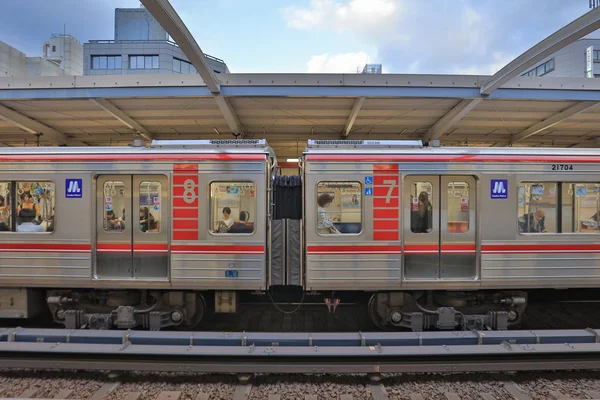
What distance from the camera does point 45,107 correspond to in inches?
424

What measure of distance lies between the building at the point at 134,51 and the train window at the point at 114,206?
46753 millimetres

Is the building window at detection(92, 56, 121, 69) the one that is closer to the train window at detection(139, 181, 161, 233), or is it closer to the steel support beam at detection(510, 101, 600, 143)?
the train window at detection(139, 181, 161, 233)

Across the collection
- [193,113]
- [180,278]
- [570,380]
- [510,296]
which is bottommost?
[570,380]

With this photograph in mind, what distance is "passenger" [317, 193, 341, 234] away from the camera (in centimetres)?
553

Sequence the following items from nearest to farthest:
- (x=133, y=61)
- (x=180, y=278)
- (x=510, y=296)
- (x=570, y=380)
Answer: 1. (x=570, y=380)
2. (x=180, y=278)
3. (x=510, y=296)
4. (x=133, y=61)

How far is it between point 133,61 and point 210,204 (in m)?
53.0

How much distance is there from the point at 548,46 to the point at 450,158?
457cm

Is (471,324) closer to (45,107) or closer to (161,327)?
(161,327)

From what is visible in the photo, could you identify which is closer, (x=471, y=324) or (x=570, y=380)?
(x=570, y=380)

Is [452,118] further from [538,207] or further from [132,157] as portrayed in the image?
[132,157]

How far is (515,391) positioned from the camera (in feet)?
14.4

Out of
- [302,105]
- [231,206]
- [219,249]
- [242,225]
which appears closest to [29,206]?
[219,249]

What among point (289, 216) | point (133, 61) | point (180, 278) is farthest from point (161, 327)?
point (133, 61)

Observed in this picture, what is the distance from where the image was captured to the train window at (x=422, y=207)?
560 centimetres
